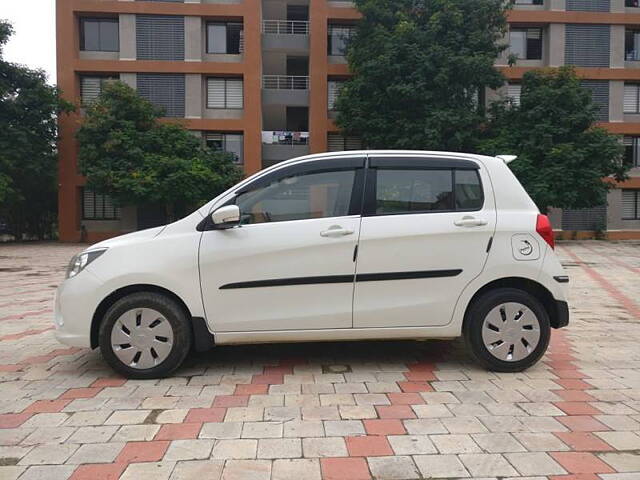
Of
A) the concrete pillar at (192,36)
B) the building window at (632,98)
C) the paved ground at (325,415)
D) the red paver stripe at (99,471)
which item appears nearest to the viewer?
the red paver stripe at (99,471)

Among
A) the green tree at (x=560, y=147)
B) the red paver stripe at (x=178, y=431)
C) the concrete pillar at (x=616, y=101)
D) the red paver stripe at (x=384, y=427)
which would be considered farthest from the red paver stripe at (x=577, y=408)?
the concrete pillar at (x=616, y=101)

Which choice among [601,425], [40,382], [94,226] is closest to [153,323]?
[40,382]

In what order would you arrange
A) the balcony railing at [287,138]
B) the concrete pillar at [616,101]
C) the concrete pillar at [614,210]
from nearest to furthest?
the balcony railing at [287,138] < the concrete pillar at [616,101] < the concrete pillar at [614,210]

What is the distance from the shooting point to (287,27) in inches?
1136

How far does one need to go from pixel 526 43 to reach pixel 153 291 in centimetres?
2967

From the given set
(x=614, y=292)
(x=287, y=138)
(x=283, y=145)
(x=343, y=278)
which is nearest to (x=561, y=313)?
(x=343, y=278)

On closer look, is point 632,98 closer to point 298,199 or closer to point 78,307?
point 298,199

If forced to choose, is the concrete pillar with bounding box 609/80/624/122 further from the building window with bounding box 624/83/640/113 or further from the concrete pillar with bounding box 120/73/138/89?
the concrete pillar with bounding box 120/73/138/89

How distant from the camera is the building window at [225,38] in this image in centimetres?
2741

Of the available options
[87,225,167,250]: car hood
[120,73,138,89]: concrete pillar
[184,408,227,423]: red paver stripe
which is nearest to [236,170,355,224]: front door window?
[87,225,167,250]: car hood

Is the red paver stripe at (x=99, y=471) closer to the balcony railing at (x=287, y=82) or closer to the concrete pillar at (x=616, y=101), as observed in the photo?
the balcony railing at (x=287, y=82)

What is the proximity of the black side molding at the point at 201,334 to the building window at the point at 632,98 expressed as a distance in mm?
31407

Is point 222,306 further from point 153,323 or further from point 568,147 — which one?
point 568,147

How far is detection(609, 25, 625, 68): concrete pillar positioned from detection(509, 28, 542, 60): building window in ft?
12.3
